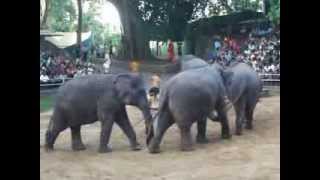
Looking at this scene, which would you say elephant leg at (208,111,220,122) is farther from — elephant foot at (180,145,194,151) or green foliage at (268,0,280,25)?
green foliage at (268,0,280,25)

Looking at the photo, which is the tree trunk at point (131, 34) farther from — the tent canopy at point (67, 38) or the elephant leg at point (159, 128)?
the elephant leg at point (159, 128)

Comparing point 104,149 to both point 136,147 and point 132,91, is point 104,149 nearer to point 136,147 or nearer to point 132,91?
point 136,147

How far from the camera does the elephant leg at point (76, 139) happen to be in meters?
2.95

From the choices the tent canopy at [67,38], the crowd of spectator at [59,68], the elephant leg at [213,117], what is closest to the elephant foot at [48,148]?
the crowd of spectator at [59,68]

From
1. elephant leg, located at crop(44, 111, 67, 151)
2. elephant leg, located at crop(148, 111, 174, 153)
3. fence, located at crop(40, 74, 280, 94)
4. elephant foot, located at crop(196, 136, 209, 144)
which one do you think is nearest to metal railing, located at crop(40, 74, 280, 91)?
fence, located at crop(40, 74, 280, 94)

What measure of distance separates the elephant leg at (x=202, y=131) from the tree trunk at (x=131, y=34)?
1.79 feet

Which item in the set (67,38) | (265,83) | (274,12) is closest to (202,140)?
(265,83)

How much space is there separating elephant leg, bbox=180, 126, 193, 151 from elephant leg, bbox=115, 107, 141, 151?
0.80 feet

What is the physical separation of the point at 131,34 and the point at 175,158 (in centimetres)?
69

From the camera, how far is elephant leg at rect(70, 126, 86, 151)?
295 centimetres

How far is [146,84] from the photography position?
3074mm
